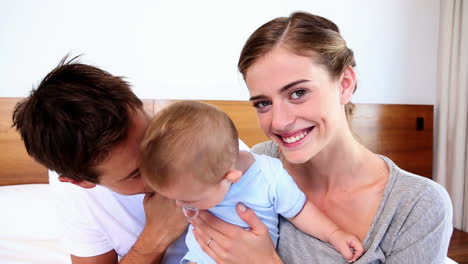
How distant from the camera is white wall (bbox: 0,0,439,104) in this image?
2.37 m

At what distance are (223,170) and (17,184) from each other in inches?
80.2

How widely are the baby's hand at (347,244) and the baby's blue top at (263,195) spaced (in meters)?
0.13

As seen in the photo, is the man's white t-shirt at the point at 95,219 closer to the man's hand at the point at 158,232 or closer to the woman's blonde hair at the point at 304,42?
the man's hand at the point at 158,232

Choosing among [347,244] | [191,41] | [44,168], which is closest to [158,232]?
[347,244]

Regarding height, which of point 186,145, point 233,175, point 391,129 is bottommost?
point 391,129

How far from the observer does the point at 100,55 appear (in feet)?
8.15

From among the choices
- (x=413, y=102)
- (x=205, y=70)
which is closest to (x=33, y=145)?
(x=205, y=70)

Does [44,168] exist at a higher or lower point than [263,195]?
lower

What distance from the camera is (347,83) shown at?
3.98 ft

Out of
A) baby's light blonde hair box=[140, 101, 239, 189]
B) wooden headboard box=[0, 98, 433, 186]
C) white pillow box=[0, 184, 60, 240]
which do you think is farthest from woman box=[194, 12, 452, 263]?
wooden headboard box=[0, 98, 433, 186]

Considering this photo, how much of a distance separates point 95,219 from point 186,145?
22.9 inches

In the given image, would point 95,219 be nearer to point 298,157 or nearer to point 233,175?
point 233,175

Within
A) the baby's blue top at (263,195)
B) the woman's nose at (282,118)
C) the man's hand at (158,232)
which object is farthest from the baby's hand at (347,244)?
the man's hand at (158,232)

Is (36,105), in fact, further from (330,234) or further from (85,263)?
(330,234)
